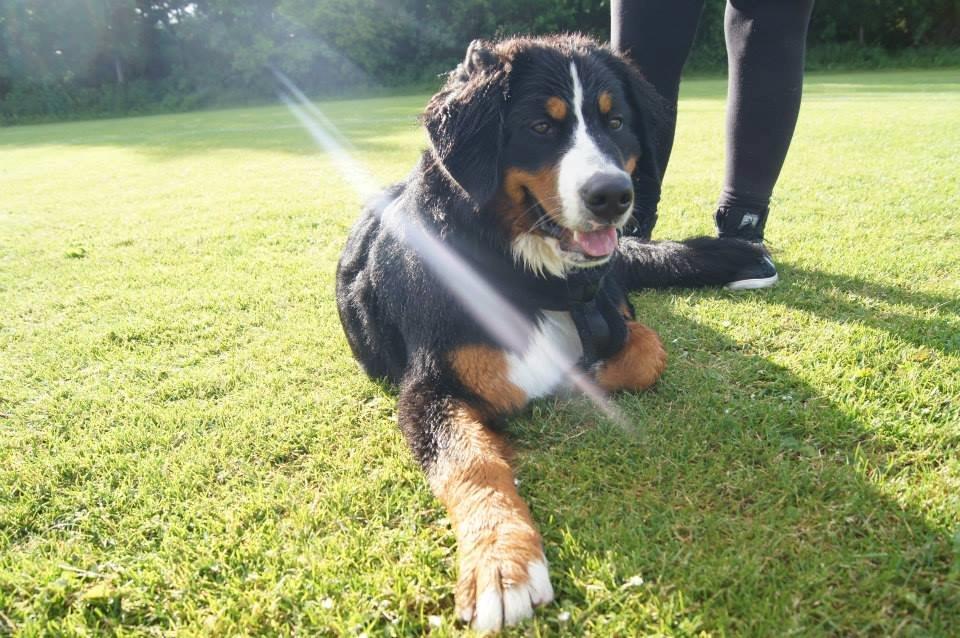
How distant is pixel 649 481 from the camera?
209 cm

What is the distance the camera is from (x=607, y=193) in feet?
7.34

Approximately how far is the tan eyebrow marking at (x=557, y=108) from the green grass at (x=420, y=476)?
3.93ft

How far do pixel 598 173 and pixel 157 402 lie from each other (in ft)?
7.49

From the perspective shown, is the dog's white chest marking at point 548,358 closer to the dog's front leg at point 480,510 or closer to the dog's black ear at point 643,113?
the dog's front leg at point 480,510

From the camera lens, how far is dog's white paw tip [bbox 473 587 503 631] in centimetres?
156

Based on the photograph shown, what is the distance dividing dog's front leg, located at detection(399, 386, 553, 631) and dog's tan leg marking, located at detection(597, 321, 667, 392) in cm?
66

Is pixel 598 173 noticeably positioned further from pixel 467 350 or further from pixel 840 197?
pixel 840 197

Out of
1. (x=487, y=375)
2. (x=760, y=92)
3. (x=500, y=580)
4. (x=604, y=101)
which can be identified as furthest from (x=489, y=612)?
(x=760, y=92)

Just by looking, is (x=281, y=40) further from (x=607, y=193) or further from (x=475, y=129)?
(x=607, y=193)

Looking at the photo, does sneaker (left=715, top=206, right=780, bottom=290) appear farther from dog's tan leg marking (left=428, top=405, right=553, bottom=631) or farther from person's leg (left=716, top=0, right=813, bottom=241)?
dog's tan leg marking (left=428, top=405, right=553, bottom=631)

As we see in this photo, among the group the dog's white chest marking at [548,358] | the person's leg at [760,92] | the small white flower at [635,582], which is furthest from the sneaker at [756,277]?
the small white flower at [635,582]

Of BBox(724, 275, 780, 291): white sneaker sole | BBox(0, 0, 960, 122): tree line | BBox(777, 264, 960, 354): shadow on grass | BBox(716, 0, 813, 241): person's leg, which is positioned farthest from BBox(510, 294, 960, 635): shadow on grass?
BBox(0, 0, 960, 122): tree line

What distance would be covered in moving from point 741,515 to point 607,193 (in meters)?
1.19

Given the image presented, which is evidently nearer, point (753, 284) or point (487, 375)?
point (487, 375)
